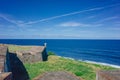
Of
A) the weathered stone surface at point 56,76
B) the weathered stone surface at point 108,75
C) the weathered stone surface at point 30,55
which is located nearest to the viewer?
the weathered stone surface at point 108,75

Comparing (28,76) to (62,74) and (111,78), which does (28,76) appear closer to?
(62,74)

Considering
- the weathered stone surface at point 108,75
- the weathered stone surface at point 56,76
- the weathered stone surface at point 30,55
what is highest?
the weathered stone surface at point 108,75

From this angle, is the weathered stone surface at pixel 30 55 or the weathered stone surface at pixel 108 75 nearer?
the weathered stone surface at pixel 108 75

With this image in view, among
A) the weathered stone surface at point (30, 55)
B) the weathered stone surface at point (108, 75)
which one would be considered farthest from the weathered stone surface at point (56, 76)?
the weathered stone surface at point (30, 55)

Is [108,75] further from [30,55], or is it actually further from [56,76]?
[30,55]

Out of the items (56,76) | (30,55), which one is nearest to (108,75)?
(56,76)

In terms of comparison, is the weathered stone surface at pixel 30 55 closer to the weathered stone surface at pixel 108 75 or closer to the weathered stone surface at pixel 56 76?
the weathered stone surface at pixel 56 76

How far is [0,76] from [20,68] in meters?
20.6

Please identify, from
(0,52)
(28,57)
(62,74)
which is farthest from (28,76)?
(62,74)

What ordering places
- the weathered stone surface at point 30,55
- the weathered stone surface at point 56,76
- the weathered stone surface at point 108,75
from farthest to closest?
1. the weathered stone surface at point 30,55
2. the weathered stone surface at point 56,76
3. the weathered stone surface at point 108,75

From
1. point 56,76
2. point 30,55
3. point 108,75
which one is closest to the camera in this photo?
point 108,75

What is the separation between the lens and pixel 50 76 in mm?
9492

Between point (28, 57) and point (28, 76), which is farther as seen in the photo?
point (28, 57)

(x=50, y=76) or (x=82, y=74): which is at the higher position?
(x=50, y=76)
